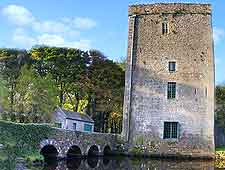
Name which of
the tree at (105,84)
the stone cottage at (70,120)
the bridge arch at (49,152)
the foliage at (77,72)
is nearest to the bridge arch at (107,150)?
the stone cottage at (70,120)

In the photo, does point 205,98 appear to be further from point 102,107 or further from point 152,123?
point 102,107

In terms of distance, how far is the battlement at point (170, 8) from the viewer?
34.5 metres

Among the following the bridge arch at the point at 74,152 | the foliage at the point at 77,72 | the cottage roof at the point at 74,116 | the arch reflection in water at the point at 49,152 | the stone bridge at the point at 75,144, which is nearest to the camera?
the stone bridge at the point at 75,144

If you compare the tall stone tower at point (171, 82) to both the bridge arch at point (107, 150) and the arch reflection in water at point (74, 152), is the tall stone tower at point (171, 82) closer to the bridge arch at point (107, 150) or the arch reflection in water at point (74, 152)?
the bridge arch at point (107, 150)

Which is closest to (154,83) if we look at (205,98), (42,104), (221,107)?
(205,98)

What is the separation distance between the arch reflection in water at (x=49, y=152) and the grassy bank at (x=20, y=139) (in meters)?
2.50

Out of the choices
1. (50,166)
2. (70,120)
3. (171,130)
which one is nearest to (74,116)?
(70,120)

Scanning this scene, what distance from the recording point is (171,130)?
3359 centimetres

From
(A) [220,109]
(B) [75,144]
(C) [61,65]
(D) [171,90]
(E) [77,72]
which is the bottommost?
(B) [75,144]

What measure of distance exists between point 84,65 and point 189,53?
12.4m

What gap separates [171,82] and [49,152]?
1164 centimetres

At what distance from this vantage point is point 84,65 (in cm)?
4297

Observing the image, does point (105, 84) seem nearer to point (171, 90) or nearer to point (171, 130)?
point (171, 90)

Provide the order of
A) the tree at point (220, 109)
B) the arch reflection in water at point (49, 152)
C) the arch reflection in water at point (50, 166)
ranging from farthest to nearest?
the tree at point (220, 109) → the arch reflection in water at point (49, 152) → the arch reflection in water at point (50, 166)
